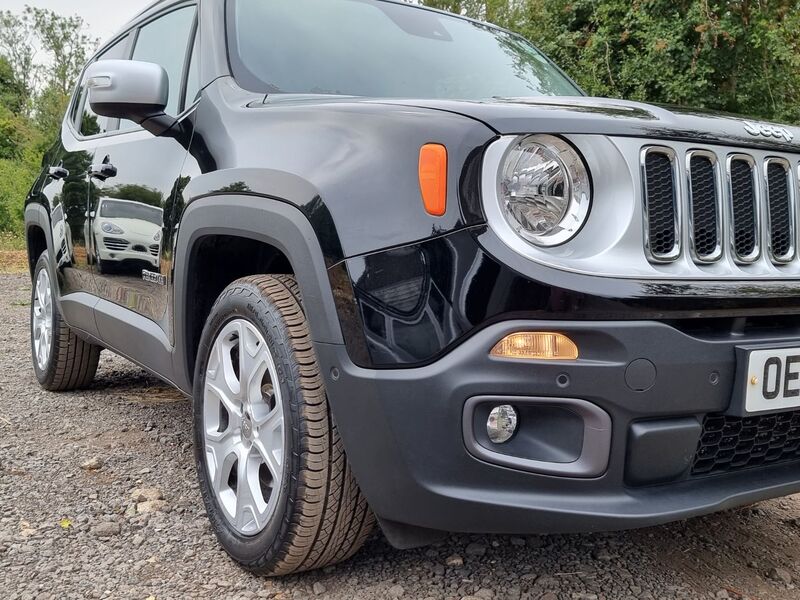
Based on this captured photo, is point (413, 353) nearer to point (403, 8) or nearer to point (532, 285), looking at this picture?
point (532, 285)

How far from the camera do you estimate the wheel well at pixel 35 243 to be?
167 inches

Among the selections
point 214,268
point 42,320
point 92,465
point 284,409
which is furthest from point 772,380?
point 42,320

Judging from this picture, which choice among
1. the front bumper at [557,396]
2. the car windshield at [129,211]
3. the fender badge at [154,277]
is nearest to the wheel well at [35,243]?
the car windshield at [129,211]

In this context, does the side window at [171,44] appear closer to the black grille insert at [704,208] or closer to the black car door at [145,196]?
the black car door at [145,196]

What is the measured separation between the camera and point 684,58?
29.3ft

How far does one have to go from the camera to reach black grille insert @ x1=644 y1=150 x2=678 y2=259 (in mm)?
1579

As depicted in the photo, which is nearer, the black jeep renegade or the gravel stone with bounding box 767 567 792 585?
the black jeep renegade

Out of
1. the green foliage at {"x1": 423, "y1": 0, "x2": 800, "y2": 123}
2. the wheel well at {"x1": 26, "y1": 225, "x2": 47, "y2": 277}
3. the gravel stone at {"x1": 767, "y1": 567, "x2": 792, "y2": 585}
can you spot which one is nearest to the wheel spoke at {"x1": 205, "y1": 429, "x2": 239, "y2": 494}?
the gravel stone at {"x1": 767, "y1": 567, "x2": 792, "y2": 585}

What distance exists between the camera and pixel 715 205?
1.65 meters

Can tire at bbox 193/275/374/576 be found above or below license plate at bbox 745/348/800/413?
below

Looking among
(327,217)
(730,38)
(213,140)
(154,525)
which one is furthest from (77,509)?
(730,38)

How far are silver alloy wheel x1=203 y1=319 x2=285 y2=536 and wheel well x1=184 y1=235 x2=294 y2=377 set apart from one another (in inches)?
8.8

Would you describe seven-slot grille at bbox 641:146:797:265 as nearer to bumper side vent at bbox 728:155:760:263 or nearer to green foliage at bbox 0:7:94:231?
bumper side vent at bbox 728:155:760:263

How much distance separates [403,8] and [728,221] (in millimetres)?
1735
